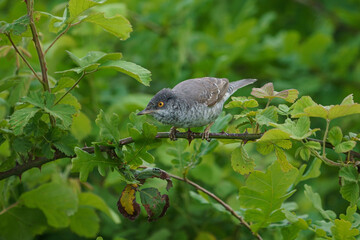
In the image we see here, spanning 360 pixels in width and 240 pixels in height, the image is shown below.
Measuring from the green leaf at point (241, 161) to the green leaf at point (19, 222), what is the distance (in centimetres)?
121

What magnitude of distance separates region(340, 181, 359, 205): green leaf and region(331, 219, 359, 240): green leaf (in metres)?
0.10

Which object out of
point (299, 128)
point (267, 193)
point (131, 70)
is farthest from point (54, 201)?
point (299, 128)

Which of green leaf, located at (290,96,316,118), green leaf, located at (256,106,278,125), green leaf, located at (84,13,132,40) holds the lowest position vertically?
green leaf, located at (256,106,278,125)

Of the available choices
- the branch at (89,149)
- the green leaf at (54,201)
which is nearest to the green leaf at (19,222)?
the green leaf at (54,201)

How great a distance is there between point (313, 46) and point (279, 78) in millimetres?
492

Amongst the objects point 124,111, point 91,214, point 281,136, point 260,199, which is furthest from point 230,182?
point 281,136

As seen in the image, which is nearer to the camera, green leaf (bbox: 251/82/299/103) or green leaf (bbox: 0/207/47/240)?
green leaf (bbox: 251/82/299/103)

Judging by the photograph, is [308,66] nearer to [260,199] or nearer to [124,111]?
[124,111]

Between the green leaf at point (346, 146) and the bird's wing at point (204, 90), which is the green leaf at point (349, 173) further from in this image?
the bird's wing at point (204, 90)

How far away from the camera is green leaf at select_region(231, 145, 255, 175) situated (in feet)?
7.32

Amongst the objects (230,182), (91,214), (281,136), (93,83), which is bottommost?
(230,182)

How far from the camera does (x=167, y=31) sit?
465 cm

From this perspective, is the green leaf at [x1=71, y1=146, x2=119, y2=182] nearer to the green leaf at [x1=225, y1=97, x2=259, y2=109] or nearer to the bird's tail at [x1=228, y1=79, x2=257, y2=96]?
the green leaf at [x1=225, y1=97, x2=259, y2=109]

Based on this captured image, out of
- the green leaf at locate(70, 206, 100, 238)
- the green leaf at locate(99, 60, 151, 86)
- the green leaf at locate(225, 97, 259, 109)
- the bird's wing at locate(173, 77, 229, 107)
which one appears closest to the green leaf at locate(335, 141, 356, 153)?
the green leaf at locate(225, 97, 259, 109)
